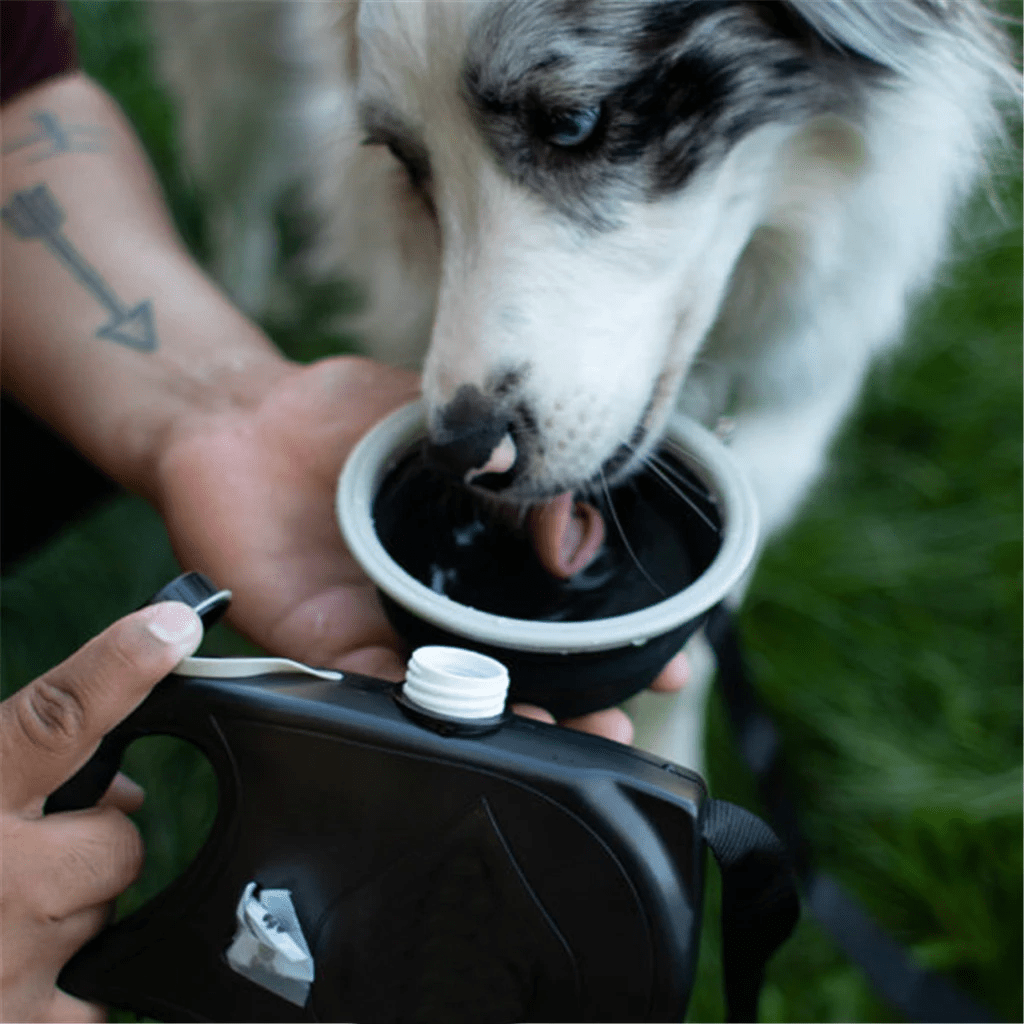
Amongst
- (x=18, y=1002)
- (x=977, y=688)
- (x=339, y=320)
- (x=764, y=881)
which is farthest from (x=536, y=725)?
(x=339, y=320)

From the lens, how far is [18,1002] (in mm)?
A: 776

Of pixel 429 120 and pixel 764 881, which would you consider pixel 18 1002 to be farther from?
pixel 429 120

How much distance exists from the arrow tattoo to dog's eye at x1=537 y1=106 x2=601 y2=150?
52 centimetres

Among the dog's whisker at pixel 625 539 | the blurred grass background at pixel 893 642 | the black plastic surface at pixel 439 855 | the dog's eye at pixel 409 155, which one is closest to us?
the black plastic surface at pixel 439 855

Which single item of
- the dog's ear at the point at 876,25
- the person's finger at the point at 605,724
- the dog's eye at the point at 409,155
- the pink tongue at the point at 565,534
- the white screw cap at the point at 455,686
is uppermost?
the dog's ear at the point at 876,25

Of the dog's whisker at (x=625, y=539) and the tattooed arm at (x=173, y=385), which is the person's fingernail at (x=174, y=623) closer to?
the tattooed arm at (x=173, y=385)

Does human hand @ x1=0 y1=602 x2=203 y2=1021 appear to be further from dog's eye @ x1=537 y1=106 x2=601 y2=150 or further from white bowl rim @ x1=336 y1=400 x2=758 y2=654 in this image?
dog's eye @ x1=537 y1=106 x2=601 y2=150

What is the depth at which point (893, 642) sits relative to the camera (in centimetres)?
170

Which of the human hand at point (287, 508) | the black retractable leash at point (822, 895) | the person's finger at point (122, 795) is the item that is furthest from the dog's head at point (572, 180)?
the person's finger at point (122, 795)

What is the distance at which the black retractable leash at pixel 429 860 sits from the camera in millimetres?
677

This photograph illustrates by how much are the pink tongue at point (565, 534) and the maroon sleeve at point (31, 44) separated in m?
0.84

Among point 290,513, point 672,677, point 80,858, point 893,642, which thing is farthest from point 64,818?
point 893,642

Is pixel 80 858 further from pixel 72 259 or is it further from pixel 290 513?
pixel 72 259

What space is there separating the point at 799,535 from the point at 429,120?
0.98m
